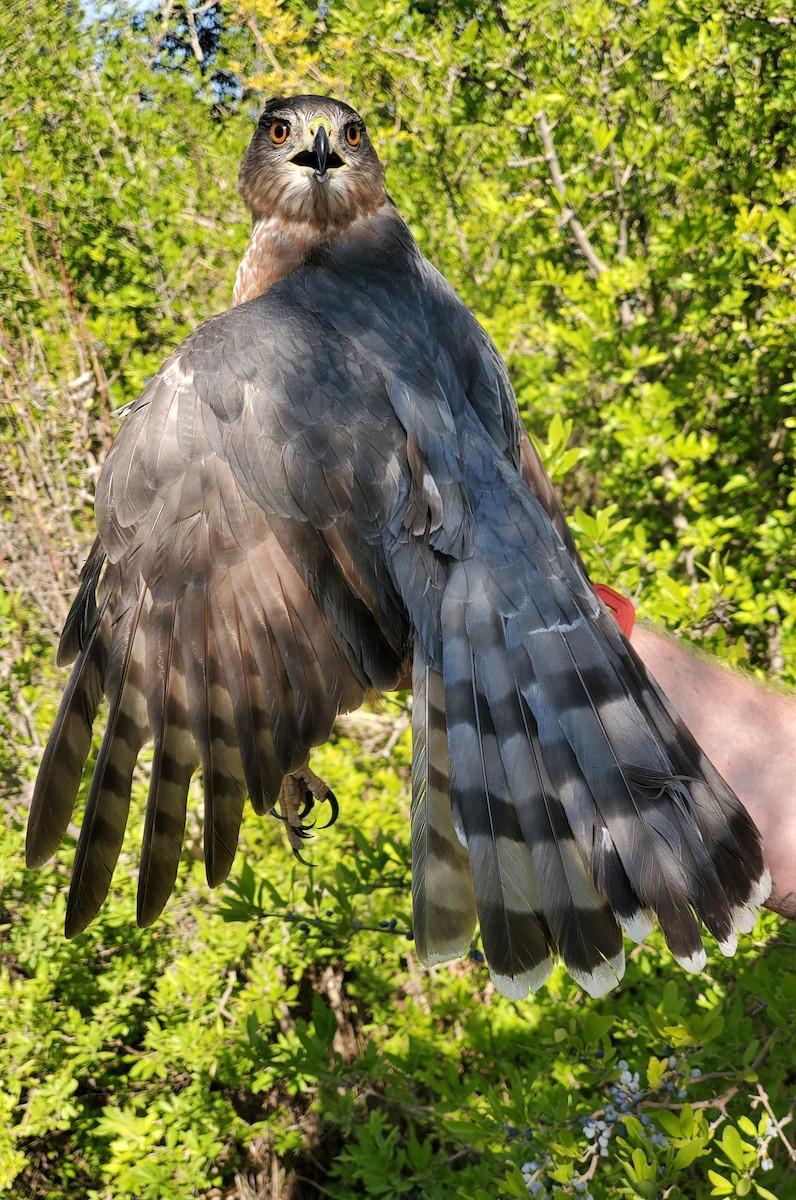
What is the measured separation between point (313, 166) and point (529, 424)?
186 centimetres

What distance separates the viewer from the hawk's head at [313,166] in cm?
299

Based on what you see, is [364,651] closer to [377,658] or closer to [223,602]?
[377,658]

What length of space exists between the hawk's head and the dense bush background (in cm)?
91

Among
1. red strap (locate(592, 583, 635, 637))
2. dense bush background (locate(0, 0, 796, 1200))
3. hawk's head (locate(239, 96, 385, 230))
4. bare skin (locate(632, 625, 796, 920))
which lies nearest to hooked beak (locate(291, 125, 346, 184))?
hawk's head (locate(239, 96, 385, 230))

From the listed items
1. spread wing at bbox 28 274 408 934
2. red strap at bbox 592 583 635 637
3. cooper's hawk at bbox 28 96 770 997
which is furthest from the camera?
red strap at bbox 592 583 635 637

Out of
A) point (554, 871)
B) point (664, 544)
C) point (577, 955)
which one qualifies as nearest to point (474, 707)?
point (554, 871)

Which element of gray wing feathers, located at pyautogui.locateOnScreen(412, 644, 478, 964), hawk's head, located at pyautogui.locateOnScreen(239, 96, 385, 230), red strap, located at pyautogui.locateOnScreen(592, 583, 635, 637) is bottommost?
gray wing feathers, located at pyautogui.locateOnScreen(412, 644, 478, 964)

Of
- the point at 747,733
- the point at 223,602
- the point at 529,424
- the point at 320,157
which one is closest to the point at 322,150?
the point at 320,157

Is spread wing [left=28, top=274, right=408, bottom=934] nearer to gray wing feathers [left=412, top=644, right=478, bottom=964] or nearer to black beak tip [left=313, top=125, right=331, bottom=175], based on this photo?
gray wing feathers [left=412, top=644, right=478, bottom=964]

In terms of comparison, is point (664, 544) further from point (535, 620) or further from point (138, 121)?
point (138, 121)

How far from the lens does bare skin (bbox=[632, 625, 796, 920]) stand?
216cm

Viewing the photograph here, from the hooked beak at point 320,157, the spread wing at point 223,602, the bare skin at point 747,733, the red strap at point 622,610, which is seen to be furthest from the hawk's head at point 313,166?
the bare skin at point 747,733

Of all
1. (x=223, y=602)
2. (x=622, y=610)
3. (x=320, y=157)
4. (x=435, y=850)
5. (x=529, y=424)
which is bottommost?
(x=435, y=850)

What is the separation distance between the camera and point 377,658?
6.86 feet
